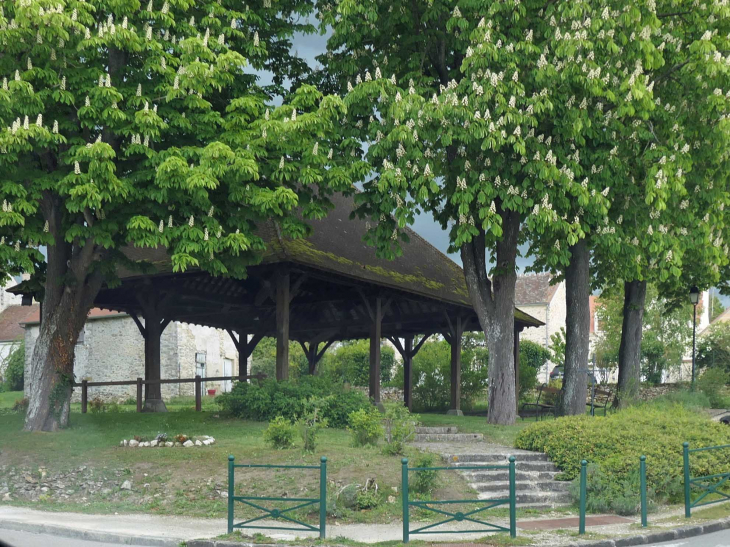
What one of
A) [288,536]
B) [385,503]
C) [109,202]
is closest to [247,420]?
[109,202]

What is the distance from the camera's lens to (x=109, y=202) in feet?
52.3

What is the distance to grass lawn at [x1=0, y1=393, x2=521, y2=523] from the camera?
500 inches

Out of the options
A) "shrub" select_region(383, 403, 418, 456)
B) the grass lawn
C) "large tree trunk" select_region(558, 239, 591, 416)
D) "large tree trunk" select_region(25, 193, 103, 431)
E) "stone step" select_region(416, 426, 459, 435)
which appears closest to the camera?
the grass lawn

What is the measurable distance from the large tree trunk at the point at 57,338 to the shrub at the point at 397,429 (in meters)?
6.83

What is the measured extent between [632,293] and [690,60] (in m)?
9.78

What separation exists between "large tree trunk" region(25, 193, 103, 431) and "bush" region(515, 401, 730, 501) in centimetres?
917

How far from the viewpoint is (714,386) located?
1202 inches

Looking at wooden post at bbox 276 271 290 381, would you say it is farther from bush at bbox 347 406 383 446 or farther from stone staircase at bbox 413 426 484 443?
bush at bbox 347 406 383 446

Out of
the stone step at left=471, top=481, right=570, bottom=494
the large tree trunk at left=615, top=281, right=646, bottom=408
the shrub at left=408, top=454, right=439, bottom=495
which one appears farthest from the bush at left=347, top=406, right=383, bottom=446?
the large tree trunk at left=615, top=281, right=646, bottom=408

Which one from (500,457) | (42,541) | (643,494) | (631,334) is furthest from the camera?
(631,334)

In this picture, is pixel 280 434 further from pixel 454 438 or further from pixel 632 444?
pixel 632 444

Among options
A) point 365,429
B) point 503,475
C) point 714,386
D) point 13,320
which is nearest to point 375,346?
point 365,429

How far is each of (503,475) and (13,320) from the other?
4421 cm

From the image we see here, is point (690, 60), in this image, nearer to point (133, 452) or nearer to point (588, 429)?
point (588, 429)
